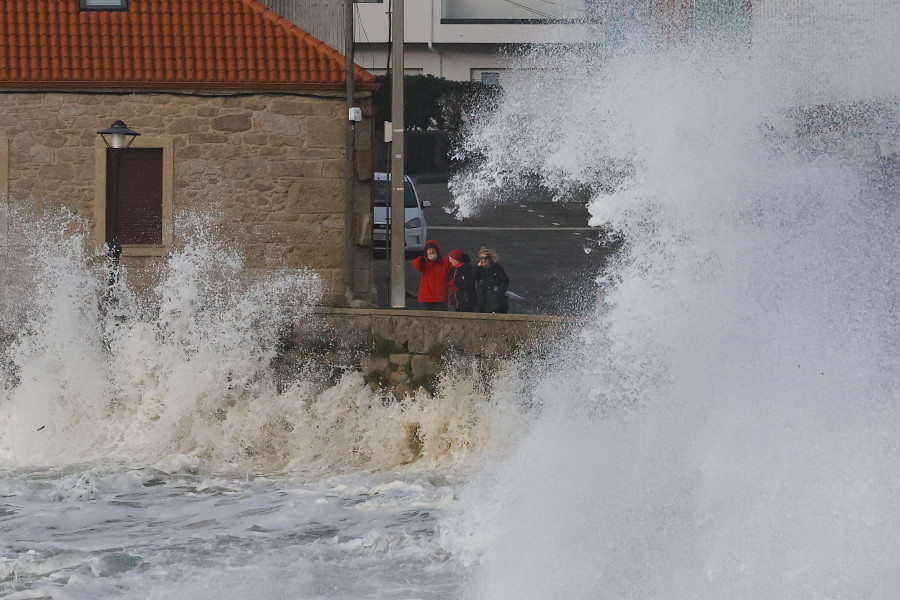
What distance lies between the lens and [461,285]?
1403 centimetres

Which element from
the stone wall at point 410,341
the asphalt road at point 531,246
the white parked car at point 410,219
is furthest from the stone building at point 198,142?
the white parked car at point 410,219

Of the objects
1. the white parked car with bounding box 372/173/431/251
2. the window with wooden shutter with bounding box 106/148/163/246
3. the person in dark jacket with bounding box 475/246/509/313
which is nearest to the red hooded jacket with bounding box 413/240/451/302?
the person in dark jacket with bounding box 475/246/509/313

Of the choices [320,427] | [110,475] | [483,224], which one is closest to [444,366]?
[320,427]

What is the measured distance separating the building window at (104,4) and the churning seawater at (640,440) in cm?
504

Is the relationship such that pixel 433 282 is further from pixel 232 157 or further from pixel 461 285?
pixel 232 157

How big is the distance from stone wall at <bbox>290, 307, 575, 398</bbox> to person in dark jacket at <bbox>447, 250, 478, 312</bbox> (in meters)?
0.55

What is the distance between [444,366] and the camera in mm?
13555

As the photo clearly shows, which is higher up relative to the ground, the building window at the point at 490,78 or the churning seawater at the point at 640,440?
the building window at the point at 490,78

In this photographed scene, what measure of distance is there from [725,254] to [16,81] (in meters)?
9.21

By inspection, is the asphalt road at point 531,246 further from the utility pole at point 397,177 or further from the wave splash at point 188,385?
the wave splash at point 188,385

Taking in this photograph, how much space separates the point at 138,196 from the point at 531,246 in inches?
319

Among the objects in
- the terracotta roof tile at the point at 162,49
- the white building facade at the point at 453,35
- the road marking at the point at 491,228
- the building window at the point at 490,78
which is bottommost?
the road marking at the point at 491,228

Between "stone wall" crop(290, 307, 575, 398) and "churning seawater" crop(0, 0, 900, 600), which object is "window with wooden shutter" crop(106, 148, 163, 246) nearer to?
"stone wall" crop(290, 307, 575, 398)

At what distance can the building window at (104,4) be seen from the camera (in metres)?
15.4
